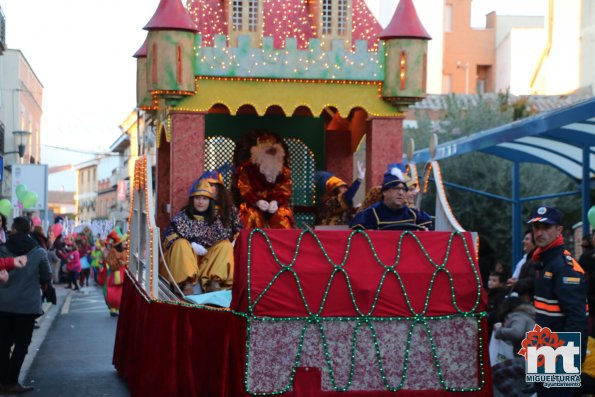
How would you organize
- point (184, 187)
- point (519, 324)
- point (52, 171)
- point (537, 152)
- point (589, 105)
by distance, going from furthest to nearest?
1. point (52, 171)
2. point (537, 152)
3. point (589, 105)
4. point (184, 187)
5. point (519, 324)

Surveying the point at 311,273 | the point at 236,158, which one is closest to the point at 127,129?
the point at 236,158

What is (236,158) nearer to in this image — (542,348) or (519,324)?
(519,324)

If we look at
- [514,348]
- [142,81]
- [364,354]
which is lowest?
[514,348]

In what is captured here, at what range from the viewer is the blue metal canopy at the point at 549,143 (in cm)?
1260

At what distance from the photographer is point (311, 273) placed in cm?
775

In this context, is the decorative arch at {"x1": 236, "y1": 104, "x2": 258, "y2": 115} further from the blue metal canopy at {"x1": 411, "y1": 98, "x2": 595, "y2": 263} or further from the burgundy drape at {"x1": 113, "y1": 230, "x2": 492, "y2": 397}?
the burgundy drape at {"x1": 113, "y1": 230, "x2": 492, "y2": 397}

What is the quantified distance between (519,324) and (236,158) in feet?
14.0

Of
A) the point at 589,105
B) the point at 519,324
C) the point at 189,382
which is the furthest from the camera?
the point at 589,105

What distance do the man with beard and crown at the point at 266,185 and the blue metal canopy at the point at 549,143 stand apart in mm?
1794

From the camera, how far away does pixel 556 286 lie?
7438 mm

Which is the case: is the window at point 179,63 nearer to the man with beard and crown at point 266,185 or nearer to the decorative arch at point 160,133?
the decorative arch at point 160,133

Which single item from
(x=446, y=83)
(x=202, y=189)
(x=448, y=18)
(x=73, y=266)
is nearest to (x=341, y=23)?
(x=202, y=189)

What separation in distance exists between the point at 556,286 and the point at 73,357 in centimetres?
892

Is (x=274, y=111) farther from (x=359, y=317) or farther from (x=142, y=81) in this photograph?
(x=359, y=317)
